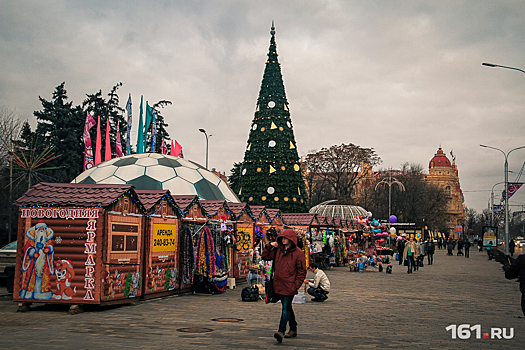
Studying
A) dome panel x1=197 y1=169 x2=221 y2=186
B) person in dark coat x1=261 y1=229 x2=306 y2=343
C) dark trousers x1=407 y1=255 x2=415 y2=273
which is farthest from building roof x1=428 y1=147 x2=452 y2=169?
person in dark coat x1=261 y1=229 x2=306 y2=343

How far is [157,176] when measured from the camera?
20.3 metres

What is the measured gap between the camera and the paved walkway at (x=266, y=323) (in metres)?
7.86

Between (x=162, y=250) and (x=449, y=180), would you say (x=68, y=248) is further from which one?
(x=449, y=180)

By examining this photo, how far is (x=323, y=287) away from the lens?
13.7 meters

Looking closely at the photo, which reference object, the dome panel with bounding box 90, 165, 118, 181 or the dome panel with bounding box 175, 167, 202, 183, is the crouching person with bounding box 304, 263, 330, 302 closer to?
the dome panel with bounding box 175, 167, 202, 183

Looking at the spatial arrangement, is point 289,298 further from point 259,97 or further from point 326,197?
point 326,197

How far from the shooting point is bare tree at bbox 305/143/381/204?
189 feet

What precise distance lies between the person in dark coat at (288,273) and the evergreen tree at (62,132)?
34.8 meters

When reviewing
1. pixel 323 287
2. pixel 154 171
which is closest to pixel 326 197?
pixel 154 171

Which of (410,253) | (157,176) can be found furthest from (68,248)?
(410,253)

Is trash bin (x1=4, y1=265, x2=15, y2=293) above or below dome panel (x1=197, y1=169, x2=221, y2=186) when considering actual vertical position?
below

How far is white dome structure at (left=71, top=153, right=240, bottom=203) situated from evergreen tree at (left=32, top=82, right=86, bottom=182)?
20.3 metres

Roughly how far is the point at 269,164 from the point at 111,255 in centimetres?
2177

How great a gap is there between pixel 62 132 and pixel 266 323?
3625cm
